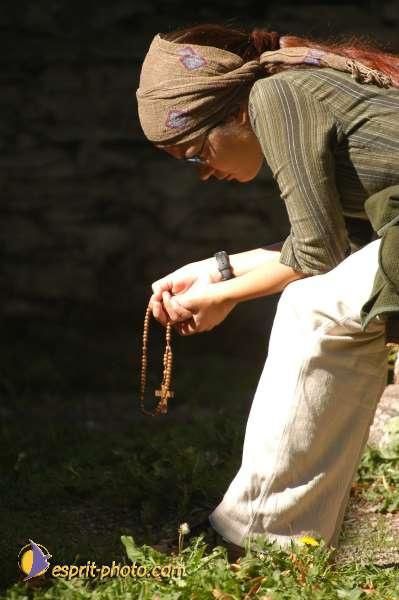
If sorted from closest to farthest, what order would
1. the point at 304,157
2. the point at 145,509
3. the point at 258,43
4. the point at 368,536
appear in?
the point at 304,157
the point at 258,43
the point at 368,536
the point at 145,509

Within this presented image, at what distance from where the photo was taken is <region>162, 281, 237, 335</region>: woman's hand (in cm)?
288

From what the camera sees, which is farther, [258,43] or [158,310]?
[158,310]

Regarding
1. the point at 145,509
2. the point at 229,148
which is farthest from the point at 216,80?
the point at 145,509

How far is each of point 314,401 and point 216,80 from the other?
2.70 ft

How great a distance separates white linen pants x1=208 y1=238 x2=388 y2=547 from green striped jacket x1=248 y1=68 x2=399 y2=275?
0.35ft

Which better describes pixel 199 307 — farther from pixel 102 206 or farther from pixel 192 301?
pixel 102 206

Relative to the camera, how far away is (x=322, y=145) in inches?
104

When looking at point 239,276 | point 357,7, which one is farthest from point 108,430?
point 357,7

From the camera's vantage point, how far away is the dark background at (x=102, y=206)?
222 inches

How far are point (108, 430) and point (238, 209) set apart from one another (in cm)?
150

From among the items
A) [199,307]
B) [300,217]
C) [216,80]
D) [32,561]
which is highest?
[216,80]

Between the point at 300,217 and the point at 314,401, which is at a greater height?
the point at 300,217

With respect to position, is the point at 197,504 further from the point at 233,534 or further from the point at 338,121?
the point at 338,121

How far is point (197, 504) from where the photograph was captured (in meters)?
3.54
